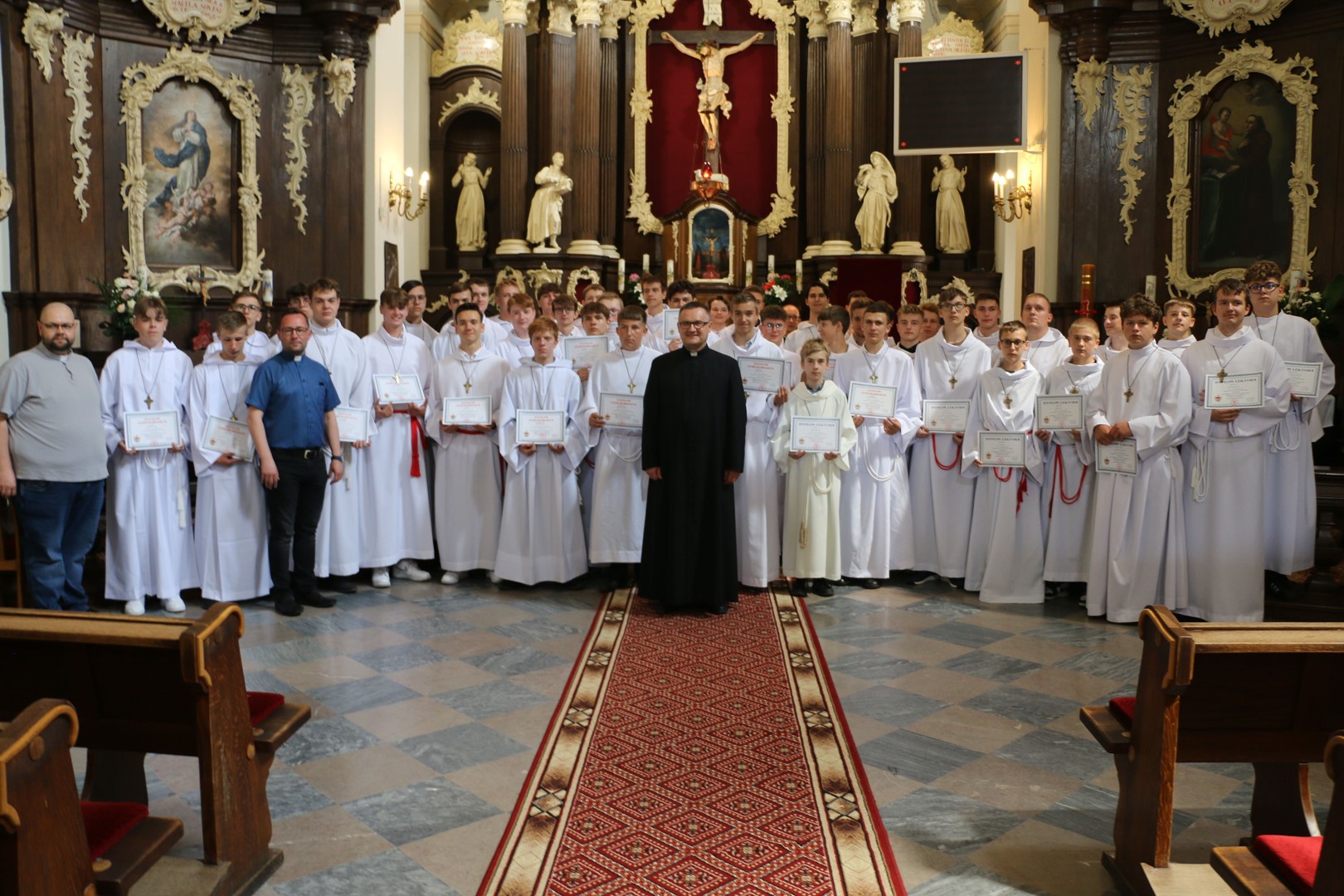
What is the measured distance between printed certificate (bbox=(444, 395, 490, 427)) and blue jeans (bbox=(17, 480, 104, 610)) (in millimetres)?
2291

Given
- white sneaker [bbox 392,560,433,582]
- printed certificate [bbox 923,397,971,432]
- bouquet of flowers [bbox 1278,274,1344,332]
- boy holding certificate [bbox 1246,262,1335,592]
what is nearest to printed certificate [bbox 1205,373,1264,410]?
boy holding certificate [bbox 1246,262,1335,592]

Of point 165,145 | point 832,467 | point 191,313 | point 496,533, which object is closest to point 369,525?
point 496,533

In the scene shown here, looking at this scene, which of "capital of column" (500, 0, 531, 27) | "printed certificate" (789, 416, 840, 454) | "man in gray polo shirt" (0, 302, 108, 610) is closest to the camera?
"man in gray polo shirt" (0, 302, 108, 610)

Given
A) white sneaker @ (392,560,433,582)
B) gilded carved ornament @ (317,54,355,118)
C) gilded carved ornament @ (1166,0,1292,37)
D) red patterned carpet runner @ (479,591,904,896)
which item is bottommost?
red patterned carpet runner @ (479,591,904,896)

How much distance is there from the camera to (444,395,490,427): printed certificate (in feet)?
26.0

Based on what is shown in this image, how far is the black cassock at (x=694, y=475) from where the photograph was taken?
7.05 meters

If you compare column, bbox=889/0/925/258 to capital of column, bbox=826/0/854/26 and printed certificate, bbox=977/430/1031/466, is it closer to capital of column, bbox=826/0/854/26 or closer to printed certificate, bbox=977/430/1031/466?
capital of column, bbox=826/0/854/26

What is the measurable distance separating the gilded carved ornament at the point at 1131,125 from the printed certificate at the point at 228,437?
942 centimetres

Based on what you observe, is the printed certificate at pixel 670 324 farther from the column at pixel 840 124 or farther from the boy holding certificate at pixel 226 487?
the column at pixel 840 124

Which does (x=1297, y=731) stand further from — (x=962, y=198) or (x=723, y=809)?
(x=962, y=198)

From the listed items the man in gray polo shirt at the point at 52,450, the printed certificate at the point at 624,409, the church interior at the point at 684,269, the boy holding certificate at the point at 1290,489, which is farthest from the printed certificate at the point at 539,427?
→ the boy holding certificate at the point at 1290,489

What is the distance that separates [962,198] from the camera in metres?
16.8

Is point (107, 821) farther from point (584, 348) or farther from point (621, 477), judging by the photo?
point (584, 348)

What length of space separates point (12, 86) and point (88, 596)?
5.28 metres
